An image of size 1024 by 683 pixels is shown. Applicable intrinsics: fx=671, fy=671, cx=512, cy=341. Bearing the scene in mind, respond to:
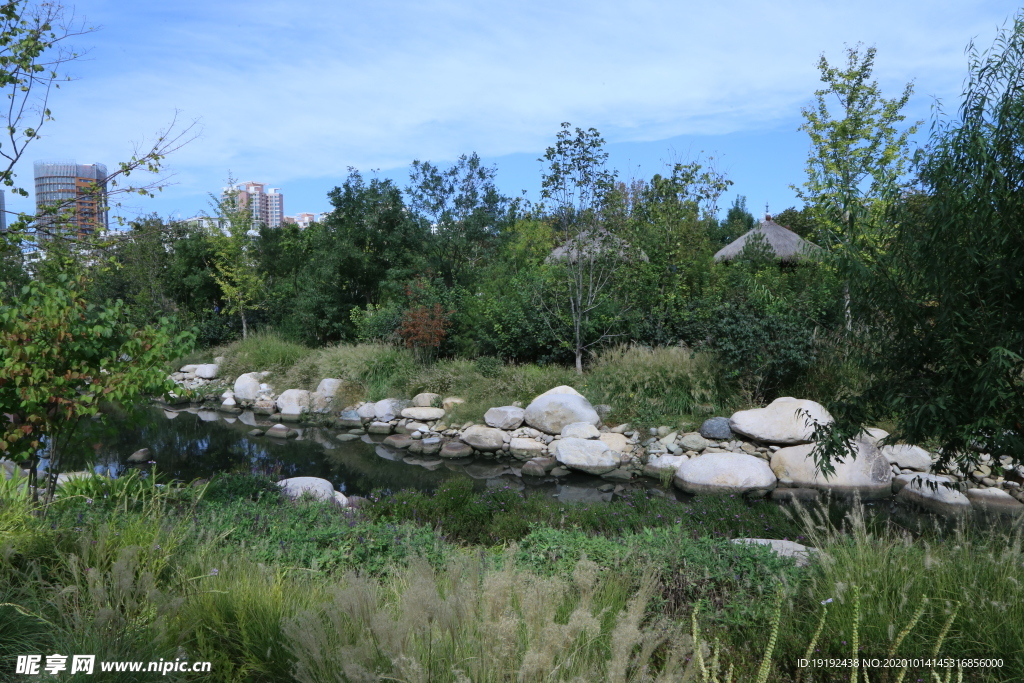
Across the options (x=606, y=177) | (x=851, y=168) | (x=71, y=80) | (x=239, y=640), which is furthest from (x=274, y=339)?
(x=239, y=640)

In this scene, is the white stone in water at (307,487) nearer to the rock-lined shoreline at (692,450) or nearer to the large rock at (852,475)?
the rock-lined shoreline at (692,450)

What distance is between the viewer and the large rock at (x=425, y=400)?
12.1m

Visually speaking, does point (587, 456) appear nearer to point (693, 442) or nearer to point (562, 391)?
point (693, 442)

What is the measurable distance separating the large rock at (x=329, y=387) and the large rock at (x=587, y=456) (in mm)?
5746

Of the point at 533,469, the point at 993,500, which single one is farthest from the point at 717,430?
the point at 993,500

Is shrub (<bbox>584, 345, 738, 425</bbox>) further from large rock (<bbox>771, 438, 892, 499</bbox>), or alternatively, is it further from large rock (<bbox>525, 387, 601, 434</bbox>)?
large rock (<bbox>771, 438, 892, 499</bbox>)

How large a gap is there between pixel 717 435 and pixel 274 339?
1150 centimetres

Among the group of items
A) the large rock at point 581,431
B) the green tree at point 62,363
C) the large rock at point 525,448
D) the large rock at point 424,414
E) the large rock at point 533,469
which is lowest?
the large rock at point 533,469

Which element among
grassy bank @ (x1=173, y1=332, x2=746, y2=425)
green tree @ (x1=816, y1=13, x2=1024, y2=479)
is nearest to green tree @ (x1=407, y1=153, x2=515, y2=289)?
grassy bank @ (x1=173, y1=332, x2=746, y2=425)

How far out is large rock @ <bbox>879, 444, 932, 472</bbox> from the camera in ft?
27.3

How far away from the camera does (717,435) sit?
935cm

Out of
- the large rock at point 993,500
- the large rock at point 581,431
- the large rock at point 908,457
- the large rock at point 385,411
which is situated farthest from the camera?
the large rock at point 385,411

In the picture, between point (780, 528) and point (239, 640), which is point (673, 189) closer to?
point (780, 528)

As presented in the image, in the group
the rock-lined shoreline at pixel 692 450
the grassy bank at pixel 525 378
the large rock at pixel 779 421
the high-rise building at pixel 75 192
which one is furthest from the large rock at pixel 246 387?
the large rock at pixel 779 421
